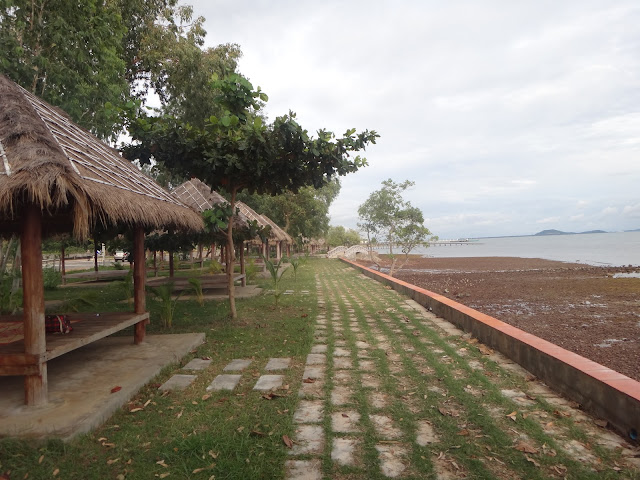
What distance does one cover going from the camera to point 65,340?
357 cm

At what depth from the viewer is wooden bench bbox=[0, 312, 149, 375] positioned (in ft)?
9.93

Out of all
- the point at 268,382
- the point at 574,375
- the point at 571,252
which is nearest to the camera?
the point at 574,375

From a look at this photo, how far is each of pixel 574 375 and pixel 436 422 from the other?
1.26 meters

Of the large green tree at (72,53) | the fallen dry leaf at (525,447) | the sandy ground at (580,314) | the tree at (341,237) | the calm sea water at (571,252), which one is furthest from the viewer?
the tree at (341,237)

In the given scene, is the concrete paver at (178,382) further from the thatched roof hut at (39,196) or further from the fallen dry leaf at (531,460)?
the fallen dry leaf at (531,460)

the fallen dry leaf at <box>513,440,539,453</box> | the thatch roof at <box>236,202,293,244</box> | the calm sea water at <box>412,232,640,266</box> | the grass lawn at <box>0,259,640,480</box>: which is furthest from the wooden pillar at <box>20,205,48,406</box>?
the calm sea water at <box>412,232,640,266</box>

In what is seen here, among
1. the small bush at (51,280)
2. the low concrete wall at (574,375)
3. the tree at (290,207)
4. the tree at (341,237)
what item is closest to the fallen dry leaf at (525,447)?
the low concrete wall at (574,375)

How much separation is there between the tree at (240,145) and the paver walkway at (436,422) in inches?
106

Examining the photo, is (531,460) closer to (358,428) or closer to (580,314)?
(358,428)

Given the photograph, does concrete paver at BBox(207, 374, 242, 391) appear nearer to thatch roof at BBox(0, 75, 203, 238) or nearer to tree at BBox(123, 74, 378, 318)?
thatch roof at BBox(0, 75, 203, 238)

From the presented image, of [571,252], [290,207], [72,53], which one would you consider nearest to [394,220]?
[290,207]

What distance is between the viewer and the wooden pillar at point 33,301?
9.78 feet

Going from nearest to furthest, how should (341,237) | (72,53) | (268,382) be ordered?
(268,382) → (72,53) → (341,237)

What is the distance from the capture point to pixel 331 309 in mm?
7680
